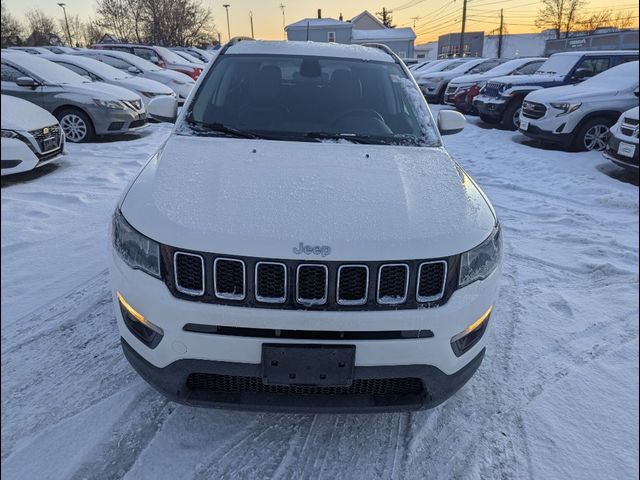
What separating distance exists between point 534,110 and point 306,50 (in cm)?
701

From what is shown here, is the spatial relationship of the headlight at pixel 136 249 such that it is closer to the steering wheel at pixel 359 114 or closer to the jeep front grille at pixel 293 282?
the jeep front grille at pixel 293 282

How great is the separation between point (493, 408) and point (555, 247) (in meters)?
2.55

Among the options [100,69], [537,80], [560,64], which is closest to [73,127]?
[100,69]

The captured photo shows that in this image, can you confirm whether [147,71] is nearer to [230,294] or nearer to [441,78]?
[441,78]

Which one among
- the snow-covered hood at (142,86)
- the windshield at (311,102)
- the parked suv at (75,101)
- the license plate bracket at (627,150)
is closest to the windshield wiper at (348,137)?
the windshield at (311,102)

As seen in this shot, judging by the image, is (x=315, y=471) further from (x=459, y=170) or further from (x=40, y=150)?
(x=40, y=150)

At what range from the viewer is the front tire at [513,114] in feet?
36.6

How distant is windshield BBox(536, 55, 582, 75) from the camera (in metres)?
11.0

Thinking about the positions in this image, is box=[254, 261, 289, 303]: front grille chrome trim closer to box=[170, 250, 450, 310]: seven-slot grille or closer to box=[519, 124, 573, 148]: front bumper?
box=[170, 250, 450, 310]: seven-slot grille

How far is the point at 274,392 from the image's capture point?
193 cm

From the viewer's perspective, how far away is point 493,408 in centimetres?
236

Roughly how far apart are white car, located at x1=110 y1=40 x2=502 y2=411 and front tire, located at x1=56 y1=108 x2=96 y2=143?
6846 millimetres

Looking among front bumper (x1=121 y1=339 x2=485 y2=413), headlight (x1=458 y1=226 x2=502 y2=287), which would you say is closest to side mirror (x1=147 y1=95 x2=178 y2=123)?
front bumper (x1=121 y1=339 x2=485 y2=413)

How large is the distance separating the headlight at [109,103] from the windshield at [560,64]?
1005 centimetres
